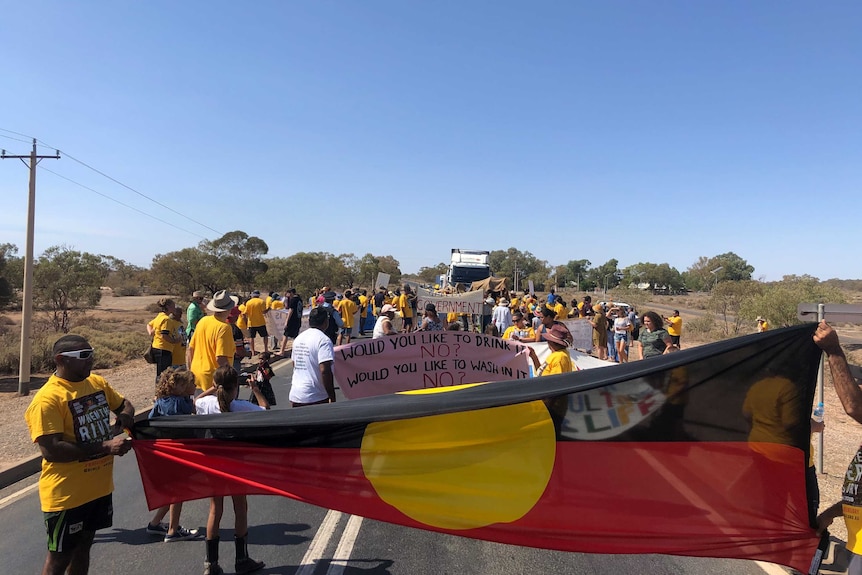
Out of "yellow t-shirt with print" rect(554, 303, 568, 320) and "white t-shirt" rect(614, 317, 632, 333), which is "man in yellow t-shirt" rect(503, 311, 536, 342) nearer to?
"yellow t-shirt with print" rect(554, 303, 568, 320)

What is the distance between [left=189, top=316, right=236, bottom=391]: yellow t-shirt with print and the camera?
5711 millimetres

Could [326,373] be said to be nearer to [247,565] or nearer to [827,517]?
[247,565]

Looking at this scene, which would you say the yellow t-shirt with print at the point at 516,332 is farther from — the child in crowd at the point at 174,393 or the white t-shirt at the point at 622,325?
the child in crowd at the point at 174,393

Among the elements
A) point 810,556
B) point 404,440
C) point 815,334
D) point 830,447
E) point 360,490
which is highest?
point 815,334

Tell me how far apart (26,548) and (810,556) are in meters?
5.53

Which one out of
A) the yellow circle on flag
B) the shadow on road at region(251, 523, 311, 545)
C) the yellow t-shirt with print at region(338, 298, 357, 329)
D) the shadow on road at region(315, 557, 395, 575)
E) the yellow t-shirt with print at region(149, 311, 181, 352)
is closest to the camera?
the yellow circle on flag

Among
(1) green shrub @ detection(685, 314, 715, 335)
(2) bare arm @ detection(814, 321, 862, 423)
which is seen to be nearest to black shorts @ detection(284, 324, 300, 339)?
(2) bare arm @ detection(814, 321, 862, 423)

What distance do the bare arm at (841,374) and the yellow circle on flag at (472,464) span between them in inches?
58.7

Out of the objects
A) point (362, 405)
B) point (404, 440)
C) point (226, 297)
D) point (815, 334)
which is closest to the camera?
point (815, 334)

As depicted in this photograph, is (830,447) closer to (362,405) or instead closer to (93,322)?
(362,405)

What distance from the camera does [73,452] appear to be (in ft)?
9.58

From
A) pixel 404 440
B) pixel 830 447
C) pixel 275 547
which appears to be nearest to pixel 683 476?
pixel 404 440

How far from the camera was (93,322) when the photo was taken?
26969 millimetres

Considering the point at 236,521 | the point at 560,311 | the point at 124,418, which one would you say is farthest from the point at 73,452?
the point at 560,311
